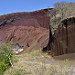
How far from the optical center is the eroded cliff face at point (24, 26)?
24.8 metres

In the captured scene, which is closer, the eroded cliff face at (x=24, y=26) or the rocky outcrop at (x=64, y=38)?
the rocky outcrop at (x=64, y=38)

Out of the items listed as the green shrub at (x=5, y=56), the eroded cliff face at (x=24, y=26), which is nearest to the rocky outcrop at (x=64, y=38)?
the green shrub at (x=5, y=56)

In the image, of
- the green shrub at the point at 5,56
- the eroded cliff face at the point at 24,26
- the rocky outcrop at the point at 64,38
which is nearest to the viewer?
the green shrub at the point at 5,56

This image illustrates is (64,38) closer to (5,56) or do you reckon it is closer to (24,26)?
(5,56)

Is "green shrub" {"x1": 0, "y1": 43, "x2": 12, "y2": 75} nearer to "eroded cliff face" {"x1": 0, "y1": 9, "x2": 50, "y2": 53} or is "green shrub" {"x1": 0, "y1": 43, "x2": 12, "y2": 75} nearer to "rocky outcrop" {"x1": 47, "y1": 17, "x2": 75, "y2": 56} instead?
"rocky outcrop" {"x1": 47, "y1": 17, "x2": 75, "y2": 56}

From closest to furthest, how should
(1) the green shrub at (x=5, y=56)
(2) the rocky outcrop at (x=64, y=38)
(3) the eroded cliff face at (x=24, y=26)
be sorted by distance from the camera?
(1) the green shrub at (x=5, y=56), (2) the rocky outcrop at (x=64, y=38), (3) the eroded cliff face at (x=24, y=26)

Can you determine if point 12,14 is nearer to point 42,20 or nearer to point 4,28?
point 4,28

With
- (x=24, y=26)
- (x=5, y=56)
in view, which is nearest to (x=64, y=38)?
(x=5, y=56)

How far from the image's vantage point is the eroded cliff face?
24.8 meters

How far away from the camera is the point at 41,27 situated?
2564 cm

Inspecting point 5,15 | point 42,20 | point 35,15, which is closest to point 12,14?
point 5,15

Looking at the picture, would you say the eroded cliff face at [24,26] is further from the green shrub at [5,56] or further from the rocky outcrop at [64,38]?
the green shrub at [5,56]

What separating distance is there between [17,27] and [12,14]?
696cm

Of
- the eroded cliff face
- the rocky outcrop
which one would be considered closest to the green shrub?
the rocky outcrop
